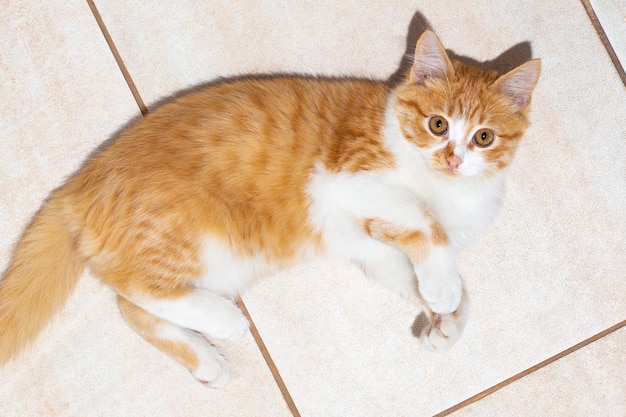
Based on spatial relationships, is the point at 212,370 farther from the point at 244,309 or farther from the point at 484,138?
the point at 484,138

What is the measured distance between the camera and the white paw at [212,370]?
1.49 m

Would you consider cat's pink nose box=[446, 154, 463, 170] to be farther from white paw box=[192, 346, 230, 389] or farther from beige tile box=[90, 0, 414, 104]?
white paw box=[192, 346, 230, 389]

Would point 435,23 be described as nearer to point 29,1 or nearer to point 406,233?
point 406,233

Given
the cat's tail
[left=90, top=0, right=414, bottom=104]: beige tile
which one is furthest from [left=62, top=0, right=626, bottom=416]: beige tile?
the cat's tail

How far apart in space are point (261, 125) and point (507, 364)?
3.19 ft

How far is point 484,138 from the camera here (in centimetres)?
134

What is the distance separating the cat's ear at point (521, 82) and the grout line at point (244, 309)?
2.95 feet

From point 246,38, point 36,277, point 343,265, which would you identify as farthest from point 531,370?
point 36,277

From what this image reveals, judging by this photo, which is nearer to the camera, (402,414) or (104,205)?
(104,205)

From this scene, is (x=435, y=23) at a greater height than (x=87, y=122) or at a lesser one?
lesser

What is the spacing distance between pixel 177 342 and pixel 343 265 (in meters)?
0.50

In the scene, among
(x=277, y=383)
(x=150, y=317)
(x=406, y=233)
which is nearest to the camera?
(x=406, y=233)

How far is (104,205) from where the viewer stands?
134 cm

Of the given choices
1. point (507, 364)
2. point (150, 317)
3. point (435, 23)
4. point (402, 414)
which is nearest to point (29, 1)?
point (150, 317)
